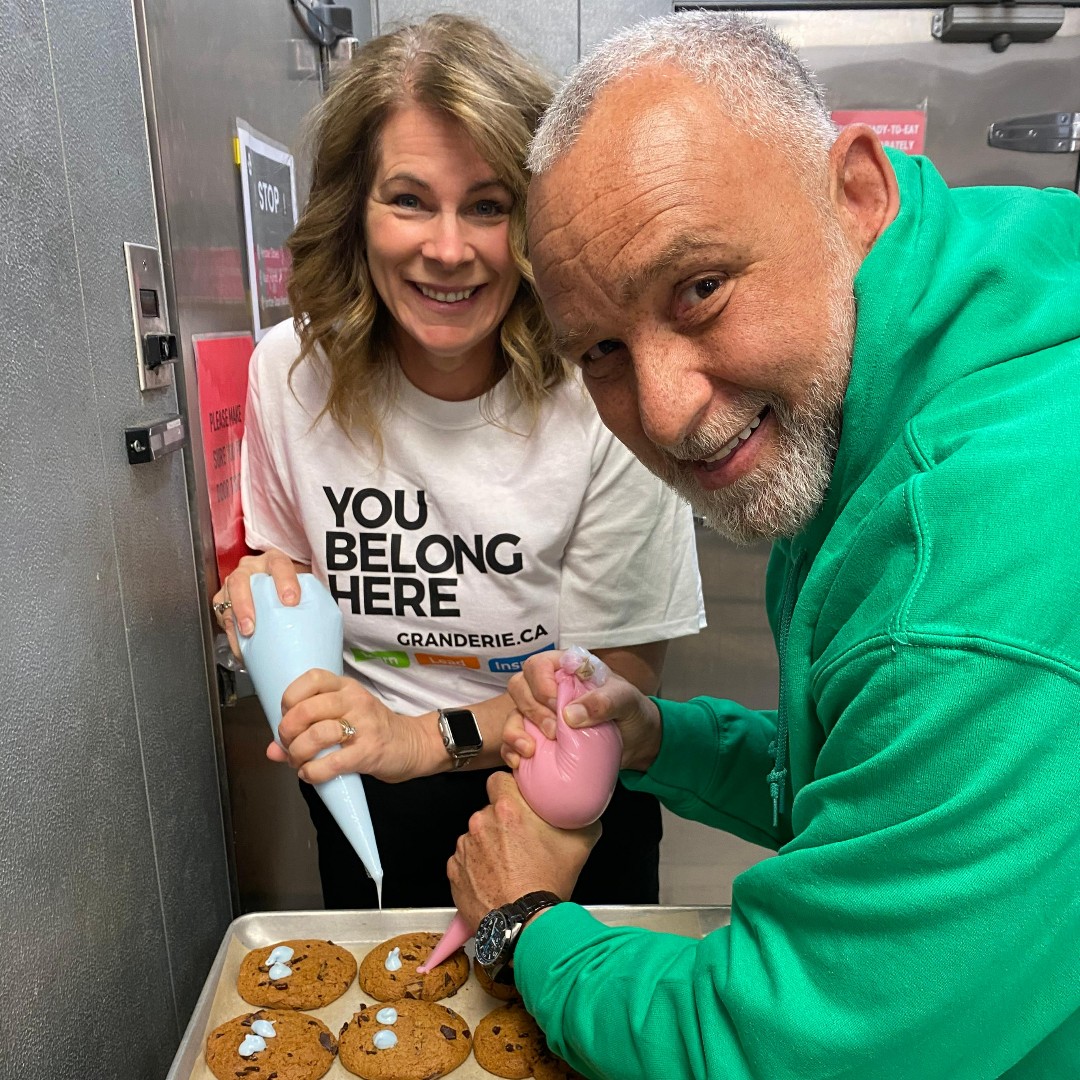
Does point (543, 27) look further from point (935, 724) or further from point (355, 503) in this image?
point (935, 724)

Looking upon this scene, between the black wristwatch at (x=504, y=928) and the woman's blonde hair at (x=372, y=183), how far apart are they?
622 millimetres

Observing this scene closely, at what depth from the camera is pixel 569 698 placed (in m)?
1.03

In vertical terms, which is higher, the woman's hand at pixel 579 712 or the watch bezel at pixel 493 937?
the woman's hand at pixel 579 712

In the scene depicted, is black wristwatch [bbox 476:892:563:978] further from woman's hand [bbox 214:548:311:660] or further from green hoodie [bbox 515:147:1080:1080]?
woman's hand [bbox 214:548:311:660]

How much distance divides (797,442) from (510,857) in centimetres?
55

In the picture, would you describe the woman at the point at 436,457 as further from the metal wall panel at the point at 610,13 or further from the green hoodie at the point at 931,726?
the metal wall panel at the point at 610,13

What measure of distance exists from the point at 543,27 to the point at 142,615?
1836 mm

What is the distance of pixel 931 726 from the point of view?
0.53 meters

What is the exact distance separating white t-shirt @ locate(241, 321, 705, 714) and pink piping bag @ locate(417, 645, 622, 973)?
0.19 m

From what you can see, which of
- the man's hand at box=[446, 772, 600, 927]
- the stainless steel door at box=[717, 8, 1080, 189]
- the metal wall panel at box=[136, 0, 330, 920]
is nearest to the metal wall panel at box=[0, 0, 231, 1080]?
the metal wall panel at box=[136, 0, 330, 920]

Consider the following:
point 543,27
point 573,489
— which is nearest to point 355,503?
point 573,489

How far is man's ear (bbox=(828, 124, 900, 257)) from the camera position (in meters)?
0.73

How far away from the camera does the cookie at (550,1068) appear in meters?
0.90

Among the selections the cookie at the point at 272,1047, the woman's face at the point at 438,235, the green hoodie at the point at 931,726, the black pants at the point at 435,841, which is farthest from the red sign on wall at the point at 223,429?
the green hoodie at the point at 931,726
